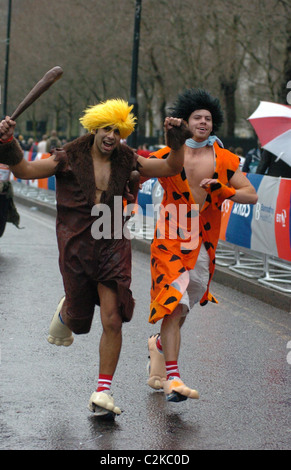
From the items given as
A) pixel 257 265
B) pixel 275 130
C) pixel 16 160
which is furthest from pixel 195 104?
pixel 257 265

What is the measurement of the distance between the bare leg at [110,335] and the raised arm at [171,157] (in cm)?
77

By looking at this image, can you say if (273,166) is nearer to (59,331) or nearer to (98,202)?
(59,331)

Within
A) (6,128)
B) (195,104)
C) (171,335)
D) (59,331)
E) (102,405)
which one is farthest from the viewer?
(195,104)

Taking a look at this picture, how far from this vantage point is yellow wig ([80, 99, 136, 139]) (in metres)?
5.36

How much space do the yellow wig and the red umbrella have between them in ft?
18.6

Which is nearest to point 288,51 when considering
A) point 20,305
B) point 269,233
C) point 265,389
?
point 269,233

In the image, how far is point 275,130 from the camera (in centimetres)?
1129

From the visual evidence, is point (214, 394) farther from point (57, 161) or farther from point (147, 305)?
point (147, 305)

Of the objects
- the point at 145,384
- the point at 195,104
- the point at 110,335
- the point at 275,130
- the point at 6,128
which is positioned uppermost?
the point at 195,104

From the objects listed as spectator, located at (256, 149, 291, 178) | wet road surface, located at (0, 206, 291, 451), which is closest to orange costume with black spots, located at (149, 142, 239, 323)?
wet road surface, located at (0, 206, 291, 451)

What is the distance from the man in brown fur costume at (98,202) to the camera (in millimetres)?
5312

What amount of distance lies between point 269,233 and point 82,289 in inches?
200

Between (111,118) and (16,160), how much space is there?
0.62m

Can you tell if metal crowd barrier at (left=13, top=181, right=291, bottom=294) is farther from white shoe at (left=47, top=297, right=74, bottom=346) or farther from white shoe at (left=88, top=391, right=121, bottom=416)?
white shoe at (left=88, top=391, right=121, bottom=416)
